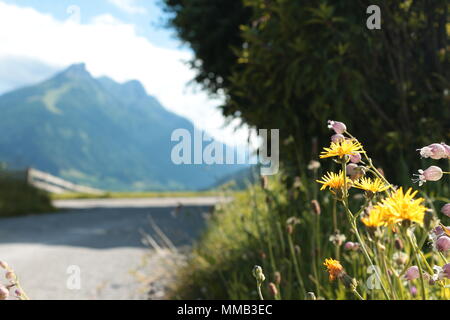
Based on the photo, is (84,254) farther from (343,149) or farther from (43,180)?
(43,180)

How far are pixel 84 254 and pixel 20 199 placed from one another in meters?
6.58

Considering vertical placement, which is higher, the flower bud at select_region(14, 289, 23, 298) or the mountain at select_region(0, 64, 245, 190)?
the mountain at select_region(0, 64, 245, 190)

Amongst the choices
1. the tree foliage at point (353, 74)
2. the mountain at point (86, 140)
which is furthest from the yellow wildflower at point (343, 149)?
the mountain at point (86, 140)

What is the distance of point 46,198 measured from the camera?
11.7 meters

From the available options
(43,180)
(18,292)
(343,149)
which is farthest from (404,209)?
→ (43,180)

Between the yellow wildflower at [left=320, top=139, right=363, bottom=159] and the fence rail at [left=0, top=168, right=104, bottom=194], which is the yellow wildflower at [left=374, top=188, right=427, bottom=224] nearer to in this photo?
the yellow wildflower at [left=320, top=139, right=363, bottom=159]

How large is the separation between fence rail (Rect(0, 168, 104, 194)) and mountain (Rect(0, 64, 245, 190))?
310ft

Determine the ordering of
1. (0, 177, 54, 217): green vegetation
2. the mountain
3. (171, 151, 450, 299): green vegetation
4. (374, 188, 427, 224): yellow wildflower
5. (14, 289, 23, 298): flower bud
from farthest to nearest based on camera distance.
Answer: the mountain, (0, 177, 54, 217): green vegetation, (171, 151, 450, 299): green vegetation, (14, 289, 23, 298): flower bud, (374, 188, 427, 224): yellow wildflower

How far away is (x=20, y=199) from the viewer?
1102 cm

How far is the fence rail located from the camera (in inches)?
479

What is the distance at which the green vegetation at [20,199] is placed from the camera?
1034 cm

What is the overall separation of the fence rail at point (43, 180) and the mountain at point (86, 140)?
9445 centimetres

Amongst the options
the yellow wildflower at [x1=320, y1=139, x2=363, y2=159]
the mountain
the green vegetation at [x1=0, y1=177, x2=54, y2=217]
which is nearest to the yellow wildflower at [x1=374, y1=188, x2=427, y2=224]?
the yellow wildflower at [x1=320, y1=139, x2=363, y2=159]
